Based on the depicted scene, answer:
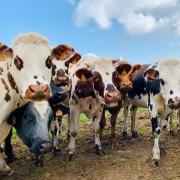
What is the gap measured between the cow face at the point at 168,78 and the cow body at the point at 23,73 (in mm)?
2793

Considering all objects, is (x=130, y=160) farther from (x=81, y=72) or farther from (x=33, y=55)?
(x=33, y=55)

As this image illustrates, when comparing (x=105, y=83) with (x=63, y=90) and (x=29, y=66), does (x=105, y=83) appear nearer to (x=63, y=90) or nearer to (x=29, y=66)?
(x=63, y=90)

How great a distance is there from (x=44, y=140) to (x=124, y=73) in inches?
123

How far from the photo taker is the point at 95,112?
33.5ft

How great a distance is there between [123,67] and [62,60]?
205cm

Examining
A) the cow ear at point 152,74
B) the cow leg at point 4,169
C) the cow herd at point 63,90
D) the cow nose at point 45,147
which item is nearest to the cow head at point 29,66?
the cow herd at point 63,90

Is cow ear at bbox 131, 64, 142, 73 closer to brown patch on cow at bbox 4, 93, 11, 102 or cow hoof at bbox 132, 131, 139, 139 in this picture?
cow hoof at bbox 132, 131, 139, 139

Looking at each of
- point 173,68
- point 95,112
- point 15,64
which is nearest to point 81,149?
point 95,112

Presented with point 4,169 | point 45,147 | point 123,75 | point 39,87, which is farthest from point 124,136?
point 39,87

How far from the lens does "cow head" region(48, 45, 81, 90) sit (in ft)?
26.5

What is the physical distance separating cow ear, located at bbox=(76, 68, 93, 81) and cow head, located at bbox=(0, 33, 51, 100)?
2142 millimetres

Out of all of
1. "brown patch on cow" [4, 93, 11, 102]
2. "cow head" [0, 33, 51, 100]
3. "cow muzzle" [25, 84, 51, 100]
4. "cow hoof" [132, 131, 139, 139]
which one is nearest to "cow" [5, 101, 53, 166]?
"brown patch on cow" [4, 93, 11, 102]

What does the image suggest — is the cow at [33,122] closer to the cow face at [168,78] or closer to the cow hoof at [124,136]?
the cow face at [168,78]

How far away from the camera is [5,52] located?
24.3 feet
